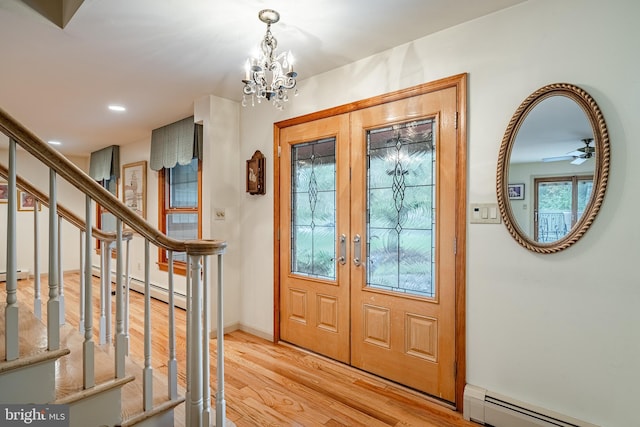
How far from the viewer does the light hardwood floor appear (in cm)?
204

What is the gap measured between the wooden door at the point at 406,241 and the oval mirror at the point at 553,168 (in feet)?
1.13

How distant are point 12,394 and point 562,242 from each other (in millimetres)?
2581

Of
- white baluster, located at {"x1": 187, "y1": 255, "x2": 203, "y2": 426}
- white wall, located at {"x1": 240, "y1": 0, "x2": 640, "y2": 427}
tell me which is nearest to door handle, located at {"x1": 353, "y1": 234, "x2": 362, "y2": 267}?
white wall, located at {"x1": 240, "y1": 0, "x2": 640, "y2": 427}

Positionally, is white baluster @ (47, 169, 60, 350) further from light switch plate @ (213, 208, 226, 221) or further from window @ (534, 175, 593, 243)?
window @ (534, 175, 593, 243)

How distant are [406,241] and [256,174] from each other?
5.39 ft

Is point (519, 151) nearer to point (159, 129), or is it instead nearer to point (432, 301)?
point (432, 301)

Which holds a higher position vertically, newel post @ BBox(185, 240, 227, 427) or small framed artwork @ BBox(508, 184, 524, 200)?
small framed artwork @ BBox(508, 184, 524, 200)

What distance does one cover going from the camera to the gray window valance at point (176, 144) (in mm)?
3992

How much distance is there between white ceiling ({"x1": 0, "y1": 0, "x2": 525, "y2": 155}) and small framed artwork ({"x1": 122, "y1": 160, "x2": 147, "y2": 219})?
1.88m

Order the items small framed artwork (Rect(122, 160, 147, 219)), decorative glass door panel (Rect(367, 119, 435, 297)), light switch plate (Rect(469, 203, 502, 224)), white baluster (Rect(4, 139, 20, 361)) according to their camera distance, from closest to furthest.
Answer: white baluster (Rect(4, 139, 20, 361)), light switch plate (Rect(469, 203, 502, 224)), decorative glass door panel (Rect(367, 119, 435, 297)), small framed artwork (Rect(122, 160, 147, 219))

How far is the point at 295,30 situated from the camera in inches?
84.7

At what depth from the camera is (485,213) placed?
79.7 inches

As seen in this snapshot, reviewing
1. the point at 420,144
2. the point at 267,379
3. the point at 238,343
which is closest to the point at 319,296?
the point at 267,379

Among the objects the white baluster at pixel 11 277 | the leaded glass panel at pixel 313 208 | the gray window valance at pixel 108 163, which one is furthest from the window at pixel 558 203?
the gray window valance at pixel 108 163
